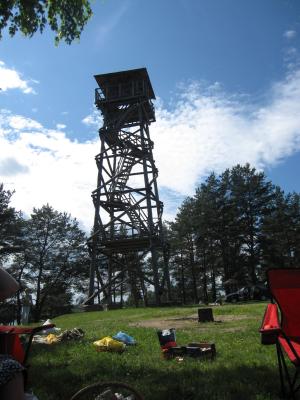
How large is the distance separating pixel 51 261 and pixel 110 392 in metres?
42.9

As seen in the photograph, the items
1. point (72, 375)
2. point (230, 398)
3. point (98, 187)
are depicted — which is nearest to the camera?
point (230, 398)

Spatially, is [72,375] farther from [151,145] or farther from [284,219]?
[284,219]

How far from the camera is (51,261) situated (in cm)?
4388

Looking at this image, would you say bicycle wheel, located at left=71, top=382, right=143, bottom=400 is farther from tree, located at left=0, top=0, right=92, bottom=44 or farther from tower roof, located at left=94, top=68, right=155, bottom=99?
tower roof, located at left=94, top=68, right=155, bottom=99

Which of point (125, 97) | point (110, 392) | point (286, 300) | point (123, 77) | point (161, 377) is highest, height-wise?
point (123, 77)

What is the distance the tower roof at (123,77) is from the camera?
27.2 meters

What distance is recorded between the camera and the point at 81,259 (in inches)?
1789

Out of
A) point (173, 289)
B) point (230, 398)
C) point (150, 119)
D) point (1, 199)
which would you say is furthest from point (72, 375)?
point (173, 289)

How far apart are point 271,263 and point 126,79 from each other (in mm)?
24429

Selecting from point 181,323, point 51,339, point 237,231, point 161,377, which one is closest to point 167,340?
point 161,377

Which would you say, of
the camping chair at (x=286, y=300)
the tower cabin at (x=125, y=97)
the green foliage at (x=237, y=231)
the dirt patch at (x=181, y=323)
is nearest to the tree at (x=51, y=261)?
the green foliage at (x=237, y=231)

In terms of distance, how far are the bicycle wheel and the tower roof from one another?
85.5 feet

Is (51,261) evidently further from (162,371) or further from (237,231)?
(162,371)

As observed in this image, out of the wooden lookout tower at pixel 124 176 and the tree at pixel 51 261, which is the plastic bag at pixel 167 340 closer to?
the wooden lookout tower at pixel 124 176
